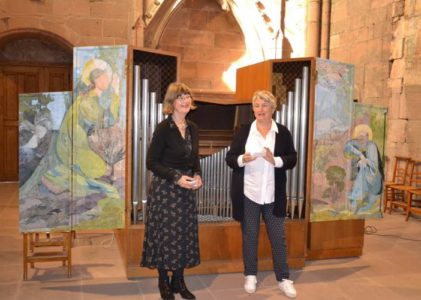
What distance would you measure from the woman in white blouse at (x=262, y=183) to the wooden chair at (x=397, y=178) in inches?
137

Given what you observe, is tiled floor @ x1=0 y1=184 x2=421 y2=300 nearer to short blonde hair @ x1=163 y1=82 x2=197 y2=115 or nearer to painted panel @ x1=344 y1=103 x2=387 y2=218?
painted panel @ x1=344 y1=103 x2=387 y2=218

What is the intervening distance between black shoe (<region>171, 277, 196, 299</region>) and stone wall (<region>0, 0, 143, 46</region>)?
4504mm

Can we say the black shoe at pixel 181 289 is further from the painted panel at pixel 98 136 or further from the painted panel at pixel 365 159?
the painted panel at pixel 365 159

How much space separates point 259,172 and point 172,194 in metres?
0.66

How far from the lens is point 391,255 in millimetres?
4473

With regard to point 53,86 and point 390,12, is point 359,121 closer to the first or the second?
point 390,12

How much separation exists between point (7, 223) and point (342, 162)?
3.68 meters

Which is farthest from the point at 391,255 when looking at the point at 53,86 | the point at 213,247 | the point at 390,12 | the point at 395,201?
the point at 53,86

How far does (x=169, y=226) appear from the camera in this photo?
3.07 meters

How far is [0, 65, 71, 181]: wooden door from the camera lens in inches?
313

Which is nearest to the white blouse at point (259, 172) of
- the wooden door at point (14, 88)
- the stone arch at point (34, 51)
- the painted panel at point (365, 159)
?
the painted panel at point (365, 159)

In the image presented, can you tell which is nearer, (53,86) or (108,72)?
(108,72)

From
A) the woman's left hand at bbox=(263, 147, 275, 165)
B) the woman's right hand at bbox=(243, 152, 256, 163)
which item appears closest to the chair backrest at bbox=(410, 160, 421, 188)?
the woman's left hand at bbox=(263, 147, 275, 165)

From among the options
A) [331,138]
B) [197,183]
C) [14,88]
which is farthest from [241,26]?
[197,183]
